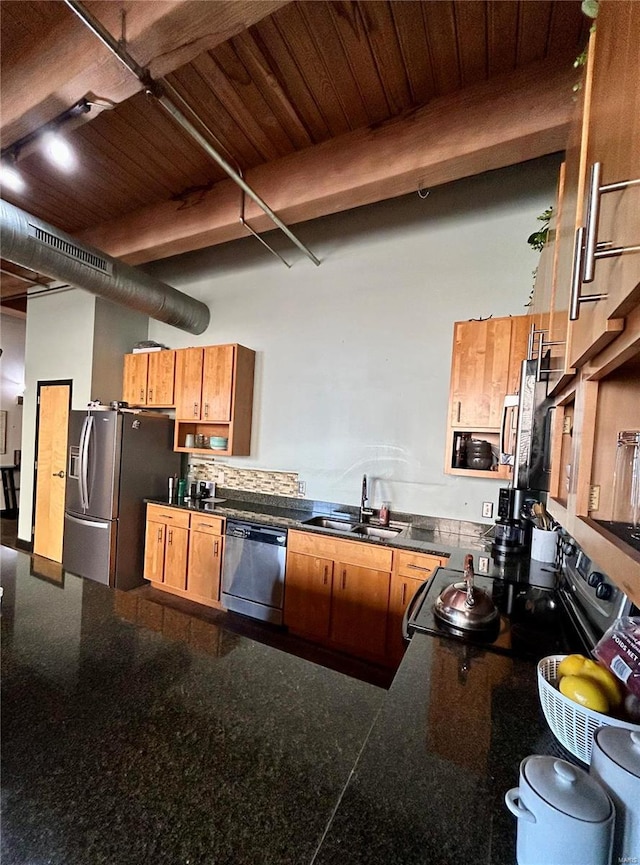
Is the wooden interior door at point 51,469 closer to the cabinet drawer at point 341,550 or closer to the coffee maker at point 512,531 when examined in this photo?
the cabinet drawer at point 341,550

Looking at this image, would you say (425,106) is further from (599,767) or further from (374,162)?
(599,767)

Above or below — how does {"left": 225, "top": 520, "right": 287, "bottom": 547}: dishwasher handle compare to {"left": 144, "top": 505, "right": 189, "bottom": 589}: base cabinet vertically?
above

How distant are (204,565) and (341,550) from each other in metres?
1.35

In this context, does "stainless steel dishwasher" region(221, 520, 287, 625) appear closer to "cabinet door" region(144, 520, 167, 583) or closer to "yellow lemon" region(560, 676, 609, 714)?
"cabinet door" region(144, 520, 167, 583)

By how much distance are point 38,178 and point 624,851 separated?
4255mm

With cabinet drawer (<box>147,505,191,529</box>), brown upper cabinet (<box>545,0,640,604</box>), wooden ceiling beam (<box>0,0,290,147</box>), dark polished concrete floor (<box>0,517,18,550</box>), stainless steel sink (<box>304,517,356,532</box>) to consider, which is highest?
wooden ceiling beam (<box>0,0,290,147</box>)

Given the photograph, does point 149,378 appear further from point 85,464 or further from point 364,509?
point 364,509

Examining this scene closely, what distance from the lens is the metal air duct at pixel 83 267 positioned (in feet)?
7.86

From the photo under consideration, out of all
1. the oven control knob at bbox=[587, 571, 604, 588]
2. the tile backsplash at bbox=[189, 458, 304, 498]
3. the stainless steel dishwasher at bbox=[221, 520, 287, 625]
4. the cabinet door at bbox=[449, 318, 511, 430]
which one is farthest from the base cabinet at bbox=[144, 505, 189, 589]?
the oven control knob at bbox=[587, 571, 604, 588]

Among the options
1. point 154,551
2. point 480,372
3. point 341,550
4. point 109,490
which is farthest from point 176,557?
point 480,372

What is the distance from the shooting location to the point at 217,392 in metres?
3.50

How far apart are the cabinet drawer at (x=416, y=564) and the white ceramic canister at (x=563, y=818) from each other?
177cm

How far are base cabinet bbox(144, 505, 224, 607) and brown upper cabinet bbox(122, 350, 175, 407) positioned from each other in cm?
115

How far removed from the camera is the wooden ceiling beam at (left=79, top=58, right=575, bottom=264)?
1745 millimetres
